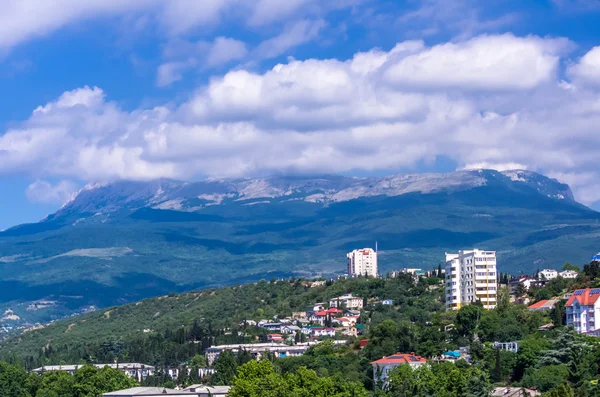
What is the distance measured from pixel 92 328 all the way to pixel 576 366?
120 m

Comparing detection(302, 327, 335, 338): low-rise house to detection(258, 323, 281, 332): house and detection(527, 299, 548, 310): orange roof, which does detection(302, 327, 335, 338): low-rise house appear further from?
detection(527, 299, 548, 310): orange roof

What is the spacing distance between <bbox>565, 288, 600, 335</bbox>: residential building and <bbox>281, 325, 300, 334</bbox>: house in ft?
173

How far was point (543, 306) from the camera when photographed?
101875 millimetres

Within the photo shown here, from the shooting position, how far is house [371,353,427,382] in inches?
3396

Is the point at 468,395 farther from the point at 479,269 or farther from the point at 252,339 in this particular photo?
the point at 252,339

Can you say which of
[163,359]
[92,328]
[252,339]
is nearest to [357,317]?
[252,339]

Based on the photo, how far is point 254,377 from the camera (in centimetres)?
7712

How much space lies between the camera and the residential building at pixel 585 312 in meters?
89.1

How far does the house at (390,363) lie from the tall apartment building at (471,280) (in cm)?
2440

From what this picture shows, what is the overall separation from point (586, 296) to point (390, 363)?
1677cm

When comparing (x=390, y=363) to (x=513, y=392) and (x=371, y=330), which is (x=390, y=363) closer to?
(x=513, y=392)

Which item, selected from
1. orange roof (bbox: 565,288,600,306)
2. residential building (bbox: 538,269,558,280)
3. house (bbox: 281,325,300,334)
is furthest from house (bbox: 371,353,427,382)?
residential building (bbox: 538,269,558,280)

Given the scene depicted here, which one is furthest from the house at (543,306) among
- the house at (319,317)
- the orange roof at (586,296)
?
the house at (319,317)

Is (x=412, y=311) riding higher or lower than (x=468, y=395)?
higher
